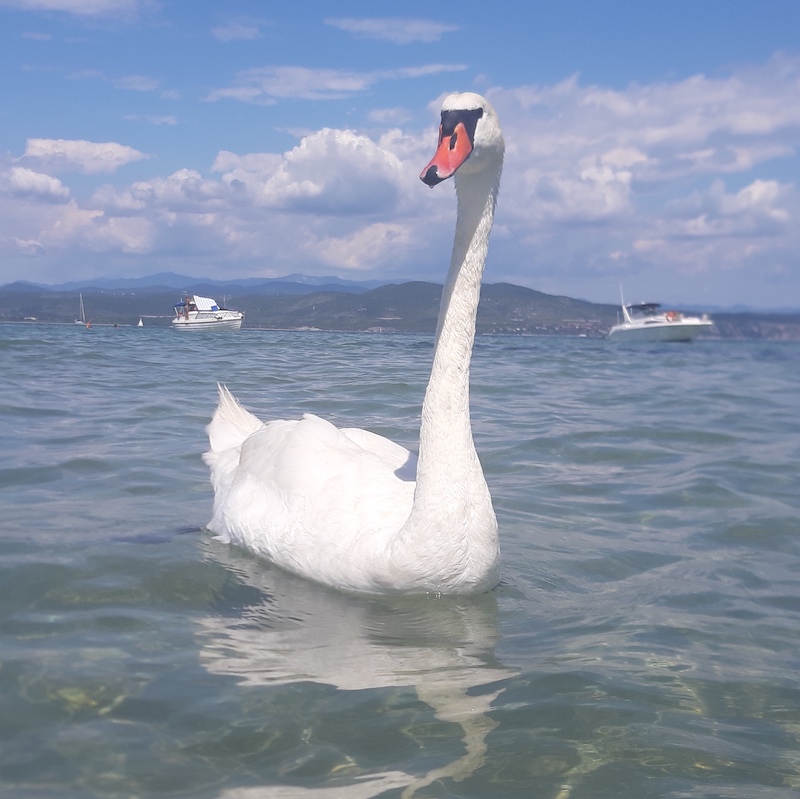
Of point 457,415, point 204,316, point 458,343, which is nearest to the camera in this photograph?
point 457,415

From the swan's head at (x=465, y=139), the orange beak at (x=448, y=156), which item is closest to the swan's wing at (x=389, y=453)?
the swan's head at (x=465, y=139)

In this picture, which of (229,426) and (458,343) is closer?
(458,343)

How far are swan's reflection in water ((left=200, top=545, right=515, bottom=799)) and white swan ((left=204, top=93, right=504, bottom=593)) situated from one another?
5.9 inches

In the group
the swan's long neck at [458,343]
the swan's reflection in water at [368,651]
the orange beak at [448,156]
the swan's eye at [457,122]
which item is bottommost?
the swan's reflection in water at [368,651]

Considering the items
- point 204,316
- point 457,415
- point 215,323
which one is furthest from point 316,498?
point 204,316

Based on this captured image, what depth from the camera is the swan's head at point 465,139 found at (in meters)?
4.17

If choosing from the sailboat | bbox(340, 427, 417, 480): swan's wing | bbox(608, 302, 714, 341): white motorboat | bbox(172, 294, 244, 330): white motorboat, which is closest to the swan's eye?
bbox(340, 427, 417, 480): swan's wing

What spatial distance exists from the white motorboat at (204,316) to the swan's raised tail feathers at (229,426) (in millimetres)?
47916

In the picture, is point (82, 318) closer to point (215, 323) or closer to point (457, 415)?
point (215, 323)

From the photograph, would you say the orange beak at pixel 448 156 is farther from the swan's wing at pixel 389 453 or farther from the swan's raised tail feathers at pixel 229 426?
the swan's raised tail feathers at pixel 229 426

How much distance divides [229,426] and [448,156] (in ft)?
13.6

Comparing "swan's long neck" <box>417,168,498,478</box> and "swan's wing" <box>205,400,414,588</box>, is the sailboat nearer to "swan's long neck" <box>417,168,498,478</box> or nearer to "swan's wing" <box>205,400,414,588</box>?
"swan's wing" <box>205,400,414,588</box>

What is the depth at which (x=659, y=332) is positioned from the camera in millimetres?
48625

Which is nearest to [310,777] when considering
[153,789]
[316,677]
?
[153,789]
